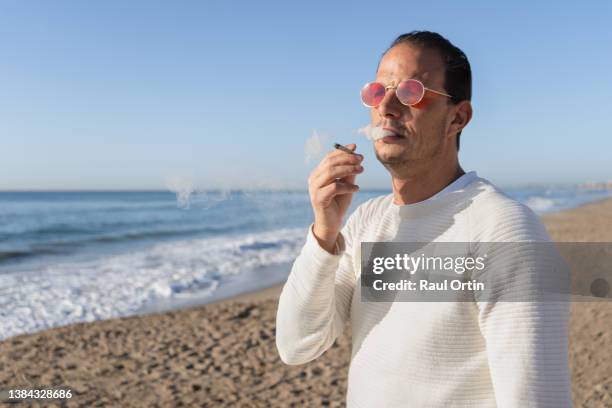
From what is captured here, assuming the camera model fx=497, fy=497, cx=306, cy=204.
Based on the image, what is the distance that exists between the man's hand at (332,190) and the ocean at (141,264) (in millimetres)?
385

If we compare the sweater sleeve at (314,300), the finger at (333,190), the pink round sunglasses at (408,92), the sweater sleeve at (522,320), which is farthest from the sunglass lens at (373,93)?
the sweater sleeve at (522,320)

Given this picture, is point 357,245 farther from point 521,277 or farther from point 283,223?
point 283,223

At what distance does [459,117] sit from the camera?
1.80 m

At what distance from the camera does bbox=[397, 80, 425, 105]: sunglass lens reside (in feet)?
5.49

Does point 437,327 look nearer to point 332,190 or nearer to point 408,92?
point 332,190

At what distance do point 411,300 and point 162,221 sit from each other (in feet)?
98.1

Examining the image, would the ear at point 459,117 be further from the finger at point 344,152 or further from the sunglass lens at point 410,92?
the finger at point 344,152

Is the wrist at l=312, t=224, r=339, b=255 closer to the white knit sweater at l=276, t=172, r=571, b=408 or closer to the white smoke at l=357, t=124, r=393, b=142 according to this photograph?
the white knit sweater at l=276, t=172, r=571, b=408

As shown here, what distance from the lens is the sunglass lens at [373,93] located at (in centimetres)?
176

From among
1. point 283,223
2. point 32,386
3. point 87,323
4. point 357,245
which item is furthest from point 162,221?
point 357,245

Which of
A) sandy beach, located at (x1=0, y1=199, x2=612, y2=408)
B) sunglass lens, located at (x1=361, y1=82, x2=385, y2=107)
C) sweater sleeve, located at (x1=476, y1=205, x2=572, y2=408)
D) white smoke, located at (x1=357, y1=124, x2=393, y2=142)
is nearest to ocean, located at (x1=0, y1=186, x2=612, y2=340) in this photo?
white smoke, located at (x1=357, y1=124, x2=393, y2=142)

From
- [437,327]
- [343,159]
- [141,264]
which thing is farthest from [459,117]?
[141,264]

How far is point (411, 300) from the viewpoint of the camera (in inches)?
61.6

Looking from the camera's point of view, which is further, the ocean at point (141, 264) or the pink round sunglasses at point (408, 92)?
the ocean at point (141, 264)
